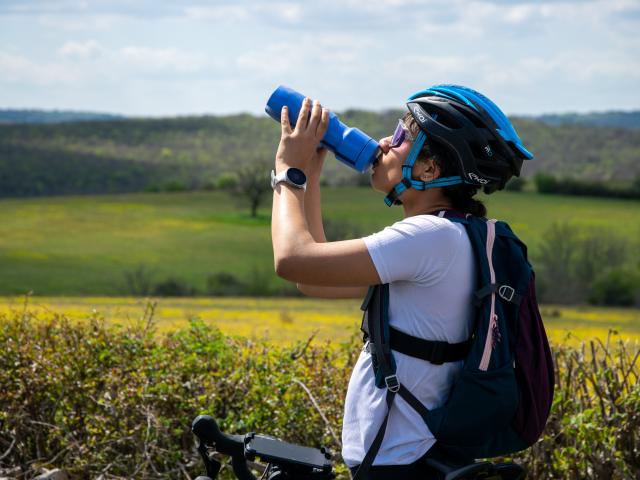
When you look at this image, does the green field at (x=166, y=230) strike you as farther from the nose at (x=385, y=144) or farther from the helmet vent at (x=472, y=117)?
the helmet vent at (x=472, y=117)

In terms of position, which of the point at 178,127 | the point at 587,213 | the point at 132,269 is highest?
the point at 178,127

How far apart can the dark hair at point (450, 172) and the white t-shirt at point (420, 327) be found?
19 cm

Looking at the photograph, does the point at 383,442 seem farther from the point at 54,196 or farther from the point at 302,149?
the point at 54,196

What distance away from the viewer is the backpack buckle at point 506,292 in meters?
2.61

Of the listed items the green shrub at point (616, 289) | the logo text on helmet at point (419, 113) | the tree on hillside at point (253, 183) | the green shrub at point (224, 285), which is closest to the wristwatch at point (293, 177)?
the logo text on helmet at point (419, 113)

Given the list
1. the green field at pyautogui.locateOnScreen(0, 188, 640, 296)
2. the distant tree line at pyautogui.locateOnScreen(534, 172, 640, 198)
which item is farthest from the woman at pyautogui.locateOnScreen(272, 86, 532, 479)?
the distant tree line at pyautogui.locateOnScreen(534, 172, 640, 198)

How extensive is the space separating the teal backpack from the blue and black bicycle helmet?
13cm

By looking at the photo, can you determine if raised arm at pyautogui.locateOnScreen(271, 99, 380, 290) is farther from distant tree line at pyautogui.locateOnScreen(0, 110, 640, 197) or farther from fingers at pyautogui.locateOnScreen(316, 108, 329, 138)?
distant tree line at pyautogui.locateOnScreen(0, 110, 640, 197)

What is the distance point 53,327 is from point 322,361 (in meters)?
1.80

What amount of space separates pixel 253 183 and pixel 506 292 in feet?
357

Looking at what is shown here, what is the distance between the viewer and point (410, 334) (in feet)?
8.48

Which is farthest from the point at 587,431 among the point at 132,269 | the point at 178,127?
the point at 178,127

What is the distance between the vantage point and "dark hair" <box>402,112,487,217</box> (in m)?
2.72

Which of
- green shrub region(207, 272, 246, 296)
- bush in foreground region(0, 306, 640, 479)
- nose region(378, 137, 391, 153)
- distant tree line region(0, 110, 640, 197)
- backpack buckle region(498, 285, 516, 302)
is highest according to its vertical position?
distant tree line region(0, 110, 640, 197)
